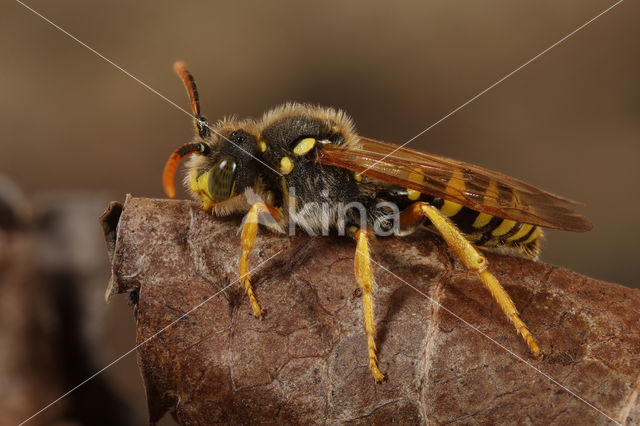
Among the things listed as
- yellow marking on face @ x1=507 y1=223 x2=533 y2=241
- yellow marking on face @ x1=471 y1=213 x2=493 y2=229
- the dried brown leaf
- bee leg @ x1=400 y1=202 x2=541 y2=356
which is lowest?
the dried brown leaf

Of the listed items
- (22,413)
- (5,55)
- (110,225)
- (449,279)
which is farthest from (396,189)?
(5,55)

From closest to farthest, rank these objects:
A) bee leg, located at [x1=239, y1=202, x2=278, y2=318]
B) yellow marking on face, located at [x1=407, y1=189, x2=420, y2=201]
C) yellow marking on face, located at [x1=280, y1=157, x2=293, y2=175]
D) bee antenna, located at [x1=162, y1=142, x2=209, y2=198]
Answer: bee leg, located at [x1=239, y1=202, x2=278, y2=318] < bee antenna, located at [x1=162, y1=142, x2=209, y2=198] < yellow marking on face, located at [x1=280, y1=157, x2=293, y2=175] < yellow marking on face, located at [x1=407, y1=189, x2=420, y2=201]

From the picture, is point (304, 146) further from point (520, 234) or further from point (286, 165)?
point (520, 234)

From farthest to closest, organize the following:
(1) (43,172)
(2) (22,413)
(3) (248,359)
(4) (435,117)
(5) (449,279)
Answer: (4) (435,117) → (1) (43,172) → (2) (22,413) → (5) (449,279) → (3) (248,359)

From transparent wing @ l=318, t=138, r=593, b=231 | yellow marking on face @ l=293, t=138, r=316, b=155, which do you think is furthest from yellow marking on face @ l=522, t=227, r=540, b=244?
yellow marking on face @ l=293, t=138, r=316, b=155

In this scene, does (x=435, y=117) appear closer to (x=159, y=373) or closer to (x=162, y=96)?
(x=162, y=96)

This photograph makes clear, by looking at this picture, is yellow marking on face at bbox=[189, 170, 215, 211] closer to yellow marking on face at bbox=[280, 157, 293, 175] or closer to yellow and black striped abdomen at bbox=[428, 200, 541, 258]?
yellow marking on face at bbox=[280, 157, 293, 175]

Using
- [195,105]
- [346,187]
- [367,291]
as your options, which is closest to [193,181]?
[195,105]

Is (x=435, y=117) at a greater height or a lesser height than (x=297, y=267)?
greater
